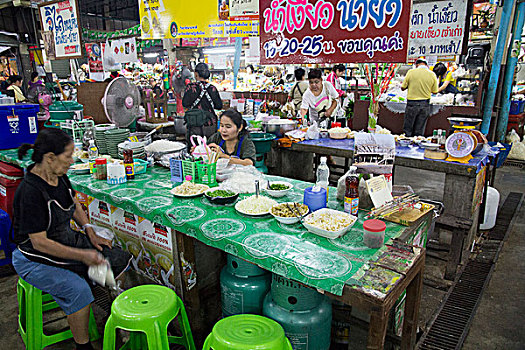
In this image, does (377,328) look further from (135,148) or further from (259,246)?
(135,148)

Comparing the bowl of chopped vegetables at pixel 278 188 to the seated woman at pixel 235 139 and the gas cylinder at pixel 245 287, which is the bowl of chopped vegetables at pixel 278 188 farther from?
the seated woman at pixel 235 139

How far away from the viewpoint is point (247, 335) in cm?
167

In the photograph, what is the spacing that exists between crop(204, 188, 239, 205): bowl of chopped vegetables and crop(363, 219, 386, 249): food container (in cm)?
100

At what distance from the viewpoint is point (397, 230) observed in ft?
6.75

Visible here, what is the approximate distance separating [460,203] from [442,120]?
17.9ft

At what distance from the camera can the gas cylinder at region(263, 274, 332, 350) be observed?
2.06 m

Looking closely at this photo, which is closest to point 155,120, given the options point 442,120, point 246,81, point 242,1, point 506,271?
point 242,1

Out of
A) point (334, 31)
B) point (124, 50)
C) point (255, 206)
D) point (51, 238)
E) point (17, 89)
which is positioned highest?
point (124, 50)

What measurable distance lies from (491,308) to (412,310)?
1.77 m

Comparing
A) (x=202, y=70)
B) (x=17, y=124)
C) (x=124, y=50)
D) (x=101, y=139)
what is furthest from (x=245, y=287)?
(x=124, y=50)

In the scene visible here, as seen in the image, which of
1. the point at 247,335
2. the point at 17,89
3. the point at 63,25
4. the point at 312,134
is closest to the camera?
the point at 247,335

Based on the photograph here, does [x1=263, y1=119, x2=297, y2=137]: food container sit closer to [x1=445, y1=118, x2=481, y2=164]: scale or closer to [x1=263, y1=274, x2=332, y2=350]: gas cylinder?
[x1=445, y1=118, x2=481, y2=164]: scale

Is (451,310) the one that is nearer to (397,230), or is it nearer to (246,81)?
(397,230)

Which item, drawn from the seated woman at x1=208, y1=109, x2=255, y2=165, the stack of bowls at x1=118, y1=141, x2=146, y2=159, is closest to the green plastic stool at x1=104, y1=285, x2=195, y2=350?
the seated woman at x1=208, y1=109, x2=255, y2=165
